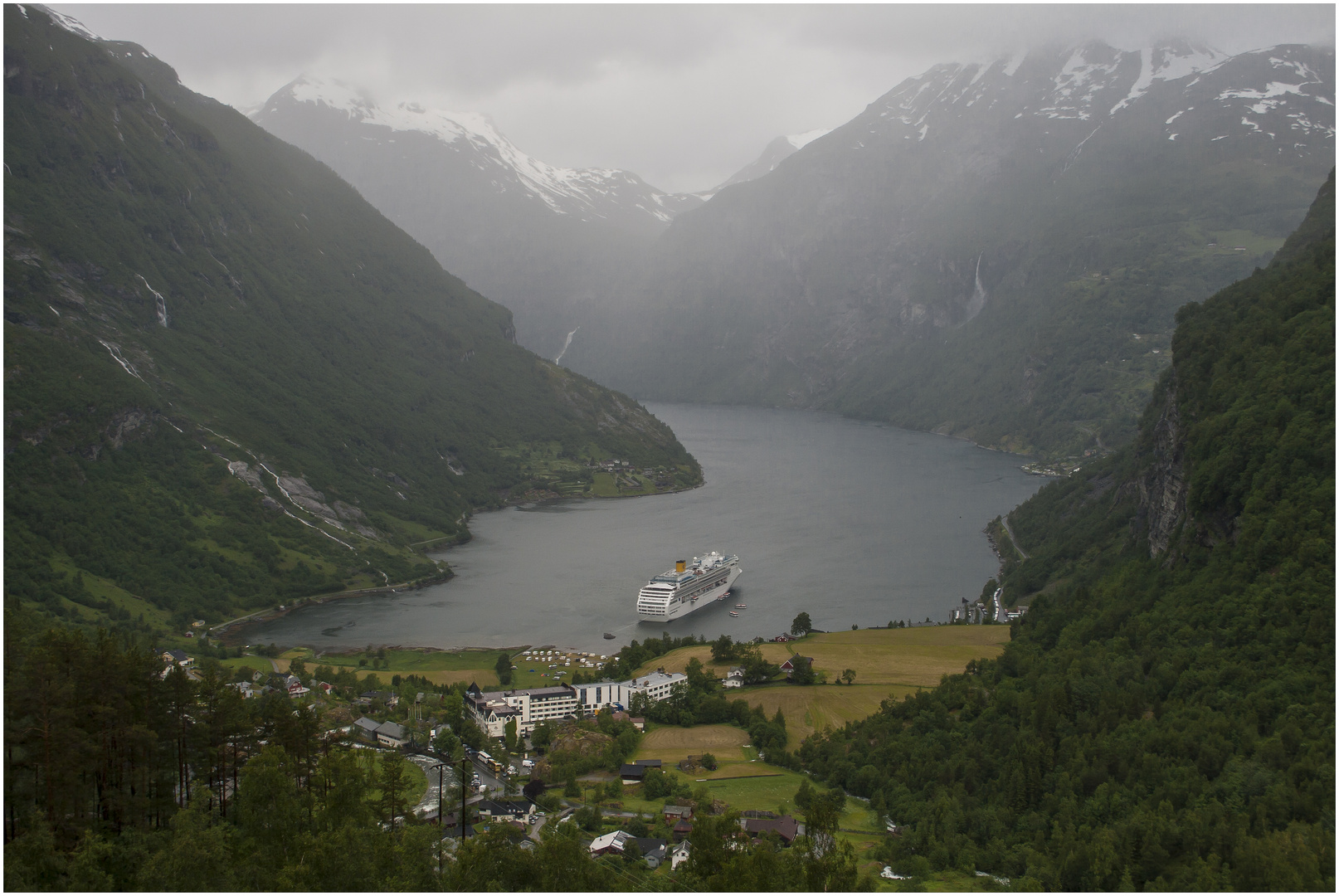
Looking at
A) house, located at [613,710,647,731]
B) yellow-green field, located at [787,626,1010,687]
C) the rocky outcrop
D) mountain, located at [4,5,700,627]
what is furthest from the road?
mountain, located at [4,5,700,627]

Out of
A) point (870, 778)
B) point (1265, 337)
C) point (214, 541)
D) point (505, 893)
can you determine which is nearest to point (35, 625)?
point (505, 893)

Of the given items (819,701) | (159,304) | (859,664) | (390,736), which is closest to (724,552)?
(859,664)

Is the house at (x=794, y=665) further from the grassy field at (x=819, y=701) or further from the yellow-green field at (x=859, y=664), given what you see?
the grassy field at (x=819, y=701)

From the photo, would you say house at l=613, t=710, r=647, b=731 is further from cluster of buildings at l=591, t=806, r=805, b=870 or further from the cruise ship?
the cruise ship

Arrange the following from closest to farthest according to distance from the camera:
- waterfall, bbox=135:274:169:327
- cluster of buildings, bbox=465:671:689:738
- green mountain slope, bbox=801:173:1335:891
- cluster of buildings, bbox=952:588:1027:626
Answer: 1. green mountain slope, bbox=801:173:1335:891
2. cluster of buildings, bbox=465:671:689:738
3. cluster of buildings, bbox=952:588:1027:626
4. waterfall, bbox=135:274:169:327

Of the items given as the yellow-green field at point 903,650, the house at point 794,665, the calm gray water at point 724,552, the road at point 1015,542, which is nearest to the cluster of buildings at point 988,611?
the calm gray water at point 724,552

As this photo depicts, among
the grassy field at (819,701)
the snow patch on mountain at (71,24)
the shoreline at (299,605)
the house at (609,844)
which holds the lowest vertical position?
the house at (609,844)

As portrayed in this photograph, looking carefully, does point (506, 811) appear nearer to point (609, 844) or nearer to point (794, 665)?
point (609, 844)
